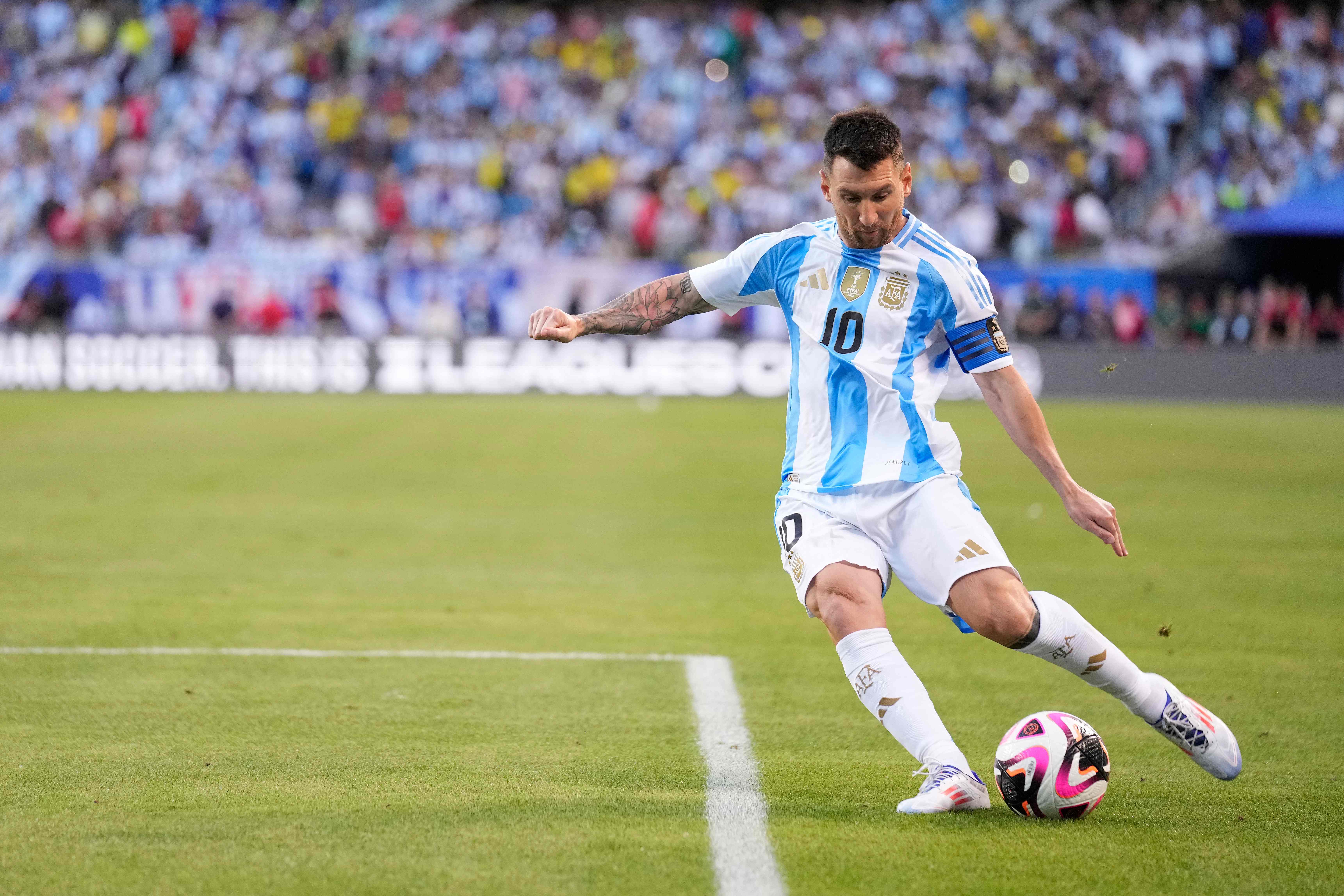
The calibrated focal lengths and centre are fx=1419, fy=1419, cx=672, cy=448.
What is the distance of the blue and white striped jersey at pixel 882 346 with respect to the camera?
448 cm

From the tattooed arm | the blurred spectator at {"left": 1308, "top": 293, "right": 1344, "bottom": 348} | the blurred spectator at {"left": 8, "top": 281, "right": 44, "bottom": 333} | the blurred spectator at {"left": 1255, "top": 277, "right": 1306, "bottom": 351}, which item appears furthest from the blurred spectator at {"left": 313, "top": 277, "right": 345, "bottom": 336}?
the tattooed arm

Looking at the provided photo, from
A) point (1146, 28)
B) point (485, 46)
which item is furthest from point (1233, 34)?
point (485, 46)

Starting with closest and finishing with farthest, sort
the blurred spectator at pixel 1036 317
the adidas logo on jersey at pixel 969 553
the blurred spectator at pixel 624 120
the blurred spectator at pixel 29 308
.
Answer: the adidas logo on jersey at pixel 969 553 → the blurred spectator at pixel 1036 317 → the blurred spectator at pixel 29 308 → the blurred spectator at pixel 624 120

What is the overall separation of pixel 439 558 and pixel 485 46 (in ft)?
85.7

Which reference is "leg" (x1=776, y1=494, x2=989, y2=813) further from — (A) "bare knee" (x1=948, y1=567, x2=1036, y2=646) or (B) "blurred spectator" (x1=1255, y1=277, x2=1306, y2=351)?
A: (B) "blurred spectator" (x1=1255, y1=277, x2=1306, y2=351)

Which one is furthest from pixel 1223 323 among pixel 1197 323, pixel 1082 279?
pixel 1082 279

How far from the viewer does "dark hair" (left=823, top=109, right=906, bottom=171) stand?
4.23 metres

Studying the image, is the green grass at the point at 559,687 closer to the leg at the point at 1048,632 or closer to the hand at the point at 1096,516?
the leg at the point at 1048,632

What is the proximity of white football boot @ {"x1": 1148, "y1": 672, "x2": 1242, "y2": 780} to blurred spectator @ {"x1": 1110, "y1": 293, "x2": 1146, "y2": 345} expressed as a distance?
73.6ft

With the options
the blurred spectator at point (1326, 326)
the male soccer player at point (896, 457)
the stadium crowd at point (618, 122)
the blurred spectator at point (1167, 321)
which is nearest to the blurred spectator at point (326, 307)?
the stadium crowd at point (618, 122)

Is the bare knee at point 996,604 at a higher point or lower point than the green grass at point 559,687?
higher

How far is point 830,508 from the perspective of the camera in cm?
452

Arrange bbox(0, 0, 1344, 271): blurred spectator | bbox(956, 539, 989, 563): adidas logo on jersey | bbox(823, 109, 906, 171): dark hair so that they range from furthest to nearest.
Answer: bbox(0, 0, 1344, 271): blurred spectator, bbox(956, 539, 989, 563): adidas logo on jersey, bbox(823, 109, 906, 171): dark hair

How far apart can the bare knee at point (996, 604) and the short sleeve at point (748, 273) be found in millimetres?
1113
